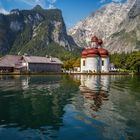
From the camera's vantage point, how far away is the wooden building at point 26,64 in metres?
136

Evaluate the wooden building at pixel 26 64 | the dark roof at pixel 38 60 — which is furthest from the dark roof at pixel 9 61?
the dark roof at pixel 38 60

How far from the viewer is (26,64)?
137625 mm

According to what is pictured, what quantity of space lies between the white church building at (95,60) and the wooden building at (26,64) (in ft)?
53.7

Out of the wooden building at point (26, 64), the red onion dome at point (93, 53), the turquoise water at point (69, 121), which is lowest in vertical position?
the turquoise water at point (69, 121)

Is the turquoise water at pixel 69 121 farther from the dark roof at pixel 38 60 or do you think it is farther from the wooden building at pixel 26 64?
the dark roof at pixel 38 60

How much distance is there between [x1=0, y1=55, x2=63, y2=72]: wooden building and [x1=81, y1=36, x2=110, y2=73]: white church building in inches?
645

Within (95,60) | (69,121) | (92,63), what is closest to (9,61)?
(92,63)

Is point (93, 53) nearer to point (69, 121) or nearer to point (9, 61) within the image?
point (9, 61)

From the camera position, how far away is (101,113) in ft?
79.3

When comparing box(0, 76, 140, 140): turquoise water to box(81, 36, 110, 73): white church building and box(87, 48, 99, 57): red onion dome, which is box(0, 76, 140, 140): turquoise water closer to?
box(87, 48, 99, 57): red onion dome

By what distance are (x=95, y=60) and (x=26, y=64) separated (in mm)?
34856

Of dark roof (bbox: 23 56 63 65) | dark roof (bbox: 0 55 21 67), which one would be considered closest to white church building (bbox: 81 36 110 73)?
dark roof (bbox: 23 56 63 65)

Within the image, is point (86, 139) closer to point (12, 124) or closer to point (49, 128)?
point (49, 128)

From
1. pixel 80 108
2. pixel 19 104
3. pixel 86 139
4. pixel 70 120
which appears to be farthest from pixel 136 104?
pixel 86 139
